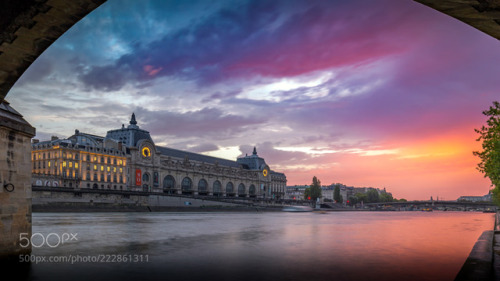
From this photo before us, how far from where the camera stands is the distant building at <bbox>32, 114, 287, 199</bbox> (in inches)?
4412

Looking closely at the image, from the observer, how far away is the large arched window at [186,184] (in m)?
154

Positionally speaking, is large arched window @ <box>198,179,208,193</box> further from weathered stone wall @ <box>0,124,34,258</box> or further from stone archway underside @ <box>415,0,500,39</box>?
stone archway underside @ <box>415,0,500,39</box>

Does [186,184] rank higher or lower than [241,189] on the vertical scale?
higher

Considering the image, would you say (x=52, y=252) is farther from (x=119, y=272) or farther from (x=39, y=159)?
(x=39, y=159)

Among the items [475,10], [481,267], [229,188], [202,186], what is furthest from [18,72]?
[229,188]

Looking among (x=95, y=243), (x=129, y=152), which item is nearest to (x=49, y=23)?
(x=95, y=243)

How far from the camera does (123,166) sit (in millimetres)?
130750

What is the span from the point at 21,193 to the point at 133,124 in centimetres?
13455

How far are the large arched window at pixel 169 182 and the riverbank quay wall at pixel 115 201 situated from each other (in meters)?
27.4

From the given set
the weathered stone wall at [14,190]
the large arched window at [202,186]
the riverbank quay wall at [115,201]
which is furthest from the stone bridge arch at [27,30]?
the large arched window at [202,186]

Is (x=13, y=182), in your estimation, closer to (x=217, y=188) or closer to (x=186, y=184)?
(x=186, y=184)

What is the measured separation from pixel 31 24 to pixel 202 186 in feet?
526

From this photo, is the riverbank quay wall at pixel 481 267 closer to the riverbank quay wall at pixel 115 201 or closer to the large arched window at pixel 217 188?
the riverbank quay wall at pixel 115 201

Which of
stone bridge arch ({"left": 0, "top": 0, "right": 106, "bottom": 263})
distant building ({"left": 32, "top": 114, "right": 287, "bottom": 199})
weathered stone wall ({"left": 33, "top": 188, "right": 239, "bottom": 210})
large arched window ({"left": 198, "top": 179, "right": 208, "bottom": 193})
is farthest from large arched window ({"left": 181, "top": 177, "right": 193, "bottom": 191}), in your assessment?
stone bridge arch ({"left": 0, "top": 0, "right": 106, "bottom": 263})
